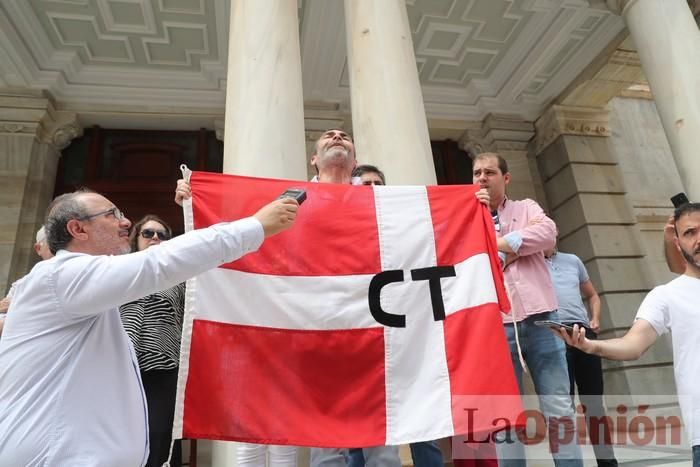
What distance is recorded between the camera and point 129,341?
1.78 metres

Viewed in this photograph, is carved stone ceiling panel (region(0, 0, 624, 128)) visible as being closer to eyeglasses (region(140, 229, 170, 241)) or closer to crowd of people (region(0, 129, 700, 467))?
eyeglasses (region(140, 229, 170, 241))

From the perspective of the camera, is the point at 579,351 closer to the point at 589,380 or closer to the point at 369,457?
the point at 589,380

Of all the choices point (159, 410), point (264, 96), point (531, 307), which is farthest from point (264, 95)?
point (531, 307)

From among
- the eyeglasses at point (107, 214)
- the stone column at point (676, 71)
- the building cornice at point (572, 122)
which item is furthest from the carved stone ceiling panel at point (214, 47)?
the eyeglasses at point (107, 214)

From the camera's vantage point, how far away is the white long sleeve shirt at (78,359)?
136cm

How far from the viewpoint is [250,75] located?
12.0 ft

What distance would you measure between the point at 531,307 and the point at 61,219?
2582 millimetres

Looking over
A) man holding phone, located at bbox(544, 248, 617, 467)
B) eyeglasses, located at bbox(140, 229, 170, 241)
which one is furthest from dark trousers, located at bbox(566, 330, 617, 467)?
eyeglasses, located at bbox(140, 229, 170, 241)

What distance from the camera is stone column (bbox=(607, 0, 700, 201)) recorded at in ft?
15.5

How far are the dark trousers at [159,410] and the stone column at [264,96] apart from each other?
0.33 m

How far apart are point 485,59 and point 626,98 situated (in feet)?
12.3

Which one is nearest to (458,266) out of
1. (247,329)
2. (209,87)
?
(247,329)

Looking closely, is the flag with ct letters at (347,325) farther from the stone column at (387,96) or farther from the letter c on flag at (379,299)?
the stone column at (387,96)

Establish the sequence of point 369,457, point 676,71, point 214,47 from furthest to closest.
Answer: point 214,47, point 676,71, point 369,457
